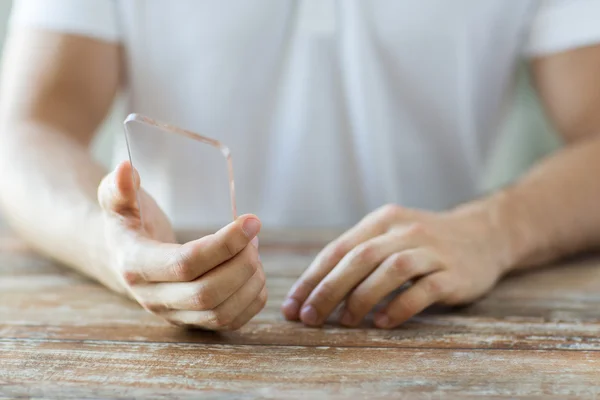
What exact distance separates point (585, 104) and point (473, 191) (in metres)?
0.30

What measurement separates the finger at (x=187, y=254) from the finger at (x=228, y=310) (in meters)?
0.04

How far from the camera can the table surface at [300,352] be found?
0.47m

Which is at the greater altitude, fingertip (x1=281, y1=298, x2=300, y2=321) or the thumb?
the thumb

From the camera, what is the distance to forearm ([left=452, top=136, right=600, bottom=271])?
789 mm

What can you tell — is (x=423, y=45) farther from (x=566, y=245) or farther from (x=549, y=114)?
(x=566, y=245)

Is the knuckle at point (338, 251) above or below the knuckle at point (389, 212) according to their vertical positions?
below

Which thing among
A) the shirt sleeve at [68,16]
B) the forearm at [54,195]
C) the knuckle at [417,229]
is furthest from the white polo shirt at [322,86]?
the knuckle at [417,229]

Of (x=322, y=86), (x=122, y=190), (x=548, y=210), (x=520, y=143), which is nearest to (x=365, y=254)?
(x=122, y=190)

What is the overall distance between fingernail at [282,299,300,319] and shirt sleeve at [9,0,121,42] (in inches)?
25.2

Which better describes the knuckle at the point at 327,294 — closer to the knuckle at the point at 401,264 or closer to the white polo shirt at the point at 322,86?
the knuckle at the point at 401,264

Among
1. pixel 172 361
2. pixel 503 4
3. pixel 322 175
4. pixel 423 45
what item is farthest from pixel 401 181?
pixel 172 361

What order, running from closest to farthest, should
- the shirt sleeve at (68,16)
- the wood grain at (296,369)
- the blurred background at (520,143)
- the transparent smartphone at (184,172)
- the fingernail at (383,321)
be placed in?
the wood grain at (296,369)
the fingernail at (383,321)
the shirt sleeve at (68,16)
the transparent smartphone at (184,172)
the blurred background at (520,143)

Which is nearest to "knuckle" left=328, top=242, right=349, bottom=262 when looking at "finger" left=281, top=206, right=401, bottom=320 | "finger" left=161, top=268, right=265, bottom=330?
"finger" left=281, top=206, right=401, bottom=320

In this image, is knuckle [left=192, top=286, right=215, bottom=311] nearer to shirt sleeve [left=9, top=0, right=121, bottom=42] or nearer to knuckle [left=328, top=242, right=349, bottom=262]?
knuckle [left=328, top=242, right=349, bottom=262]
